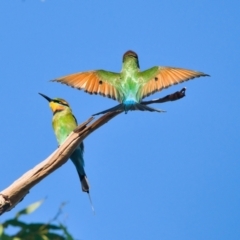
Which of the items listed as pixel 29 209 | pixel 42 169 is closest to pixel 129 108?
pixel 42 169

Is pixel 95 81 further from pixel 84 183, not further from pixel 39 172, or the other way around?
pixel 84 183

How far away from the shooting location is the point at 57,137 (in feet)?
14.2

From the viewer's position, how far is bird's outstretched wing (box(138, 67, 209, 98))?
3.18m

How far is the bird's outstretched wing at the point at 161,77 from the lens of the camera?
318 centimetres

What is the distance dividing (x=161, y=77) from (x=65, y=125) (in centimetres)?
128

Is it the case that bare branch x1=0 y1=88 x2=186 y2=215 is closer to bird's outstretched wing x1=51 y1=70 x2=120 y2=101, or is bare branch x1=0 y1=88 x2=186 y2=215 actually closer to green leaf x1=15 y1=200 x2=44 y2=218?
bird's outstretched wing x1=51 y1=70 x2=120 y2=101

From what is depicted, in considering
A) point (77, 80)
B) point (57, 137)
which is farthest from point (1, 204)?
point (57, 137)

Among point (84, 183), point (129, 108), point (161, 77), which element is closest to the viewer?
point (129, 108)

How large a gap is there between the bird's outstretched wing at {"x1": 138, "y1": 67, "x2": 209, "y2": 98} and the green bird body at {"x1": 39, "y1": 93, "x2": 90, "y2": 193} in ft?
3.06

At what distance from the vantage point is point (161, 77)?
3.23 metres

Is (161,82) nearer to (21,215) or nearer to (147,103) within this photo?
(147,103)

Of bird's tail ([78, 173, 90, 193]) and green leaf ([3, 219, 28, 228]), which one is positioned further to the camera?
bird's tail ([78, 173, 90, 193])

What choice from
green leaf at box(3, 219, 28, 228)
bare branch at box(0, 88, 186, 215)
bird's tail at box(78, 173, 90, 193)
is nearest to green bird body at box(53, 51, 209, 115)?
bare branch at box(0, 88, 186, 215)

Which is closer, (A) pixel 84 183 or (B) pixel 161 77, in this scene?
(B) pixel 161 77
